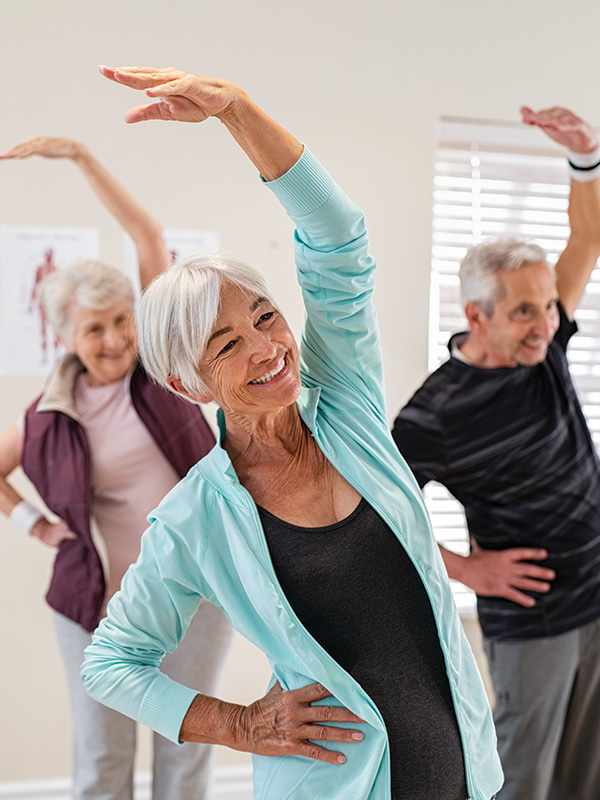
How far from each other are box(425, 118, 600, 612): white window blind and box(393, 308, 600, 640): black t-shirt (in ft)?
2.94

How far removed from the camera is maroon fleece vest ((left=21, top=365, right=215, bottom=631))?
2293 mm

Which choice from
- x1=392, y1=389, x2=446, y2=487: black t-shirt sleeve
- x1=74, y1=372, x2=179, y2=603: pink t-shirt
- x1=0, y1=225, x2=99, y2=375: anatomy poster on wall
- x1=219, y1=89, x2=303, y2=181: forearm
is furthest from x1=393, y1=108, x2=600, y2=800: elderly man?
x1=0, y1=225, x2=99, y2=375: anatomy poster on wall

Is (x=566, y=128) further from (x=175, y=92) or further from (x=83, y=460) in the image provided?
(x=83, y=460)

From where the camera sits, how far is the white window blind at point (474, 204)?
3.06 meters

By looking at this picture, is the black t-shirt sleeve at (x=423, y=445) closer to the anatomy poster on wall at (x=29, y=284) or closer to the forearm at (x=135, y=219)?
the forearm at (x=135, y=219)

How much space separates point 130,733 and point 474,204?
7.35ft

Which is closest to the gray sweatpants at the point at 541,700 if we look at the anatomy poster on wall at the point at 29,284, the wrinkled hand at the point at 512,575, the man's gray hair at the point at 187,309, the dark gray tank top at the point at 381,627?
the wrinkled hand at the point at 512,575

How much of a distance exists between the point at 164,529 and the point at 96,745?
132 centimetres

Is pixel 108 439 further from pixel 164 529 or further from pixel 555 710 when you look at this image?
pixel 555 710

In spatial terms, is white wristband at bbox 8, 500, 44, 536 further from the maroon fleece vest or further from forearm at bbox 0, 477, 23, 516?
the maroon fleece vest

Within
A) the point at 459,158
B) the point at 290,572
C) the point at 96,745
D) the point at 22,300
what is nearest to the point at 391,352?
the point at 459,158

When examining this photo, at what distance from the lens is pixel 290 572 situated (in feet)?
4.07

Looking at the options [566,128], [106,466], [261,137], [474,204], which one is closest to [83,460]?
[106,466]

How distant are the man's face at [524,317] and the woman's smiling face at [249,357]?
1.09 m
